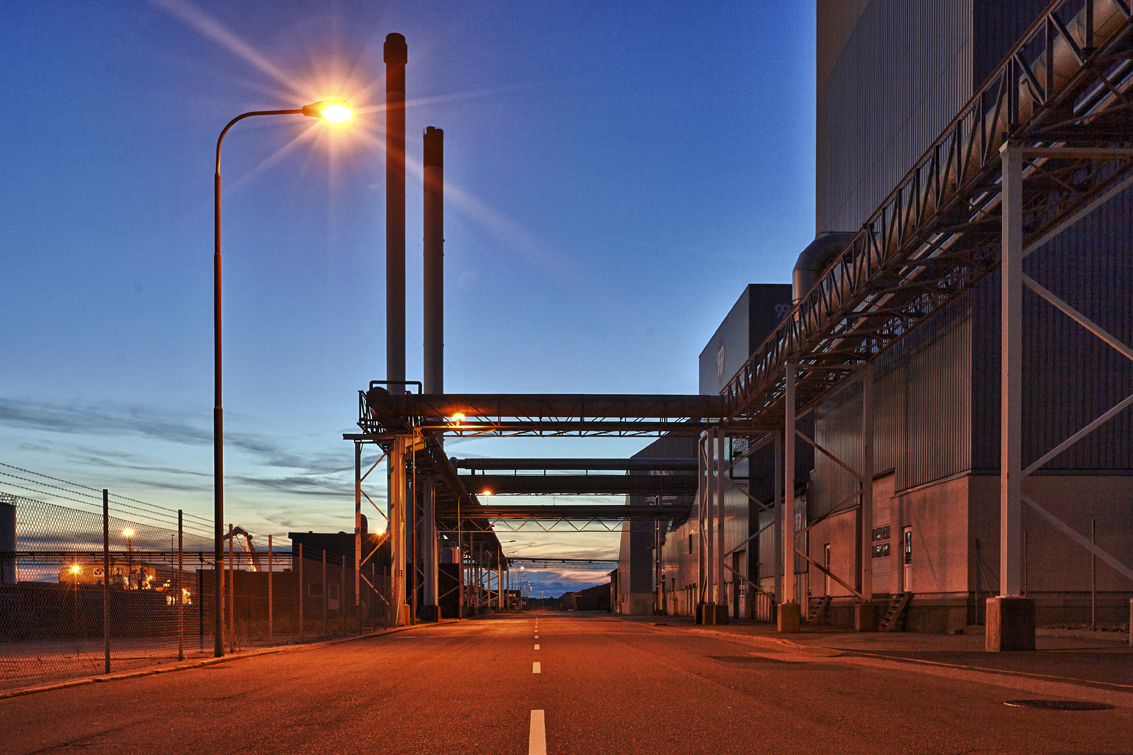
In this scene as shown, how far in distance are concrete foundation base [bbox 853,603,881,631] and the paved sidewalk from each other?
9.55 ft

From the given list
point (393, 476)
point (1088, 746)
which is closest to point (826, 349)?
point (393, 476)

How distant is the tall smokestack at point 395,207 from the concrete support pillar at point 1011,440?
31794 millimetres

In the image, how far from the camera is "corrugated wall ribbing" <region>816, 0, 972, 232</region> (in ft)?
91.4

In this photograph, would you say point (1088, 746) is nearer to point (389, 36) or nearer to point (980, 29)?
point (980, 29)

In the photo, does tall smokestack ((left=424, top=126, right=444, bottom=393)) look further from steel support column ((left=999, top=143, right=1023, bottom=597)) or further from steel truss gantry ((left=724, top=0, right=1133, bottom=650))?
steel support column ((left=999, top=143, right=1023, bottom=597))

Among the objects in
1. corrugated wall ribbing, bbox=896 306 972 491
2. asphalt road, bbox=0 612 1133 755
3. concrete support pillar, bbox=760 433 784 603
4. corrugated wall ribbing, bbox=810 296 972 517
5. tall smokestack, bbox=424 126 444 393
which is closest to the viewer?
asphalt road, bbox=0 612 1133 755

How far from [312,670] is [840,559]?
25.0m

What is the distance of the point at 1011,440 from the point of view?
17.2 m

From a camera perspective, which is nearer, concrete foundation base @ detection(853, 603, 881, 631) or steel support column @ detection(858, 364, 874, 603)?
concrete foundation base @ detection(853, 603, 881, 631)

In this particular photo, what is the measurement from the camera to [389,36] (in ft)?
161

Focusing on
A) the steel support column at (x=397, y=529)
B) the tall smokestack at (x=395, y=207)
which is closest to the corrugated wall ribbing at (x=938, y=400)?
the steel support column at (x=397, y=529)

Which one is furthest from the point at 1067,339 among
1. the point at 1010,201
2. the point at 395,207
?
the point at 395,207

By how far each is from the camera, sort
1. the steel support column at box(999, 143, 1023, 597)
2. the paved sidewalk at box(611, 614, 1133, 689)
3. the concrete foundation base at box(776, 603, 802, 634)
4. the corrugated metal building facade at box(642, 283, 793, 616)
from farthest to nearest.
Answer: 1. the corrugated metal building facade at box(642, 283, 793, 616)
2. the concrete foundation base at box(776, 603, 802, 634)
3. the steel support column at box(999, 143, 1023, 597)
4. the paved sidewalk at box(611, 614, 1133, 689)

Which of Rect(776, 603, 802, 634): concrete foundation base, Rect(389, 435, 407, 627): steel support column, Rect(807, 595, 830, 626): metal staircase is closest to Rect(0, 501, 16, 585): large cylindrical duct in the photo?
Rect(776, 603, 802, 634): concrete foundation base
